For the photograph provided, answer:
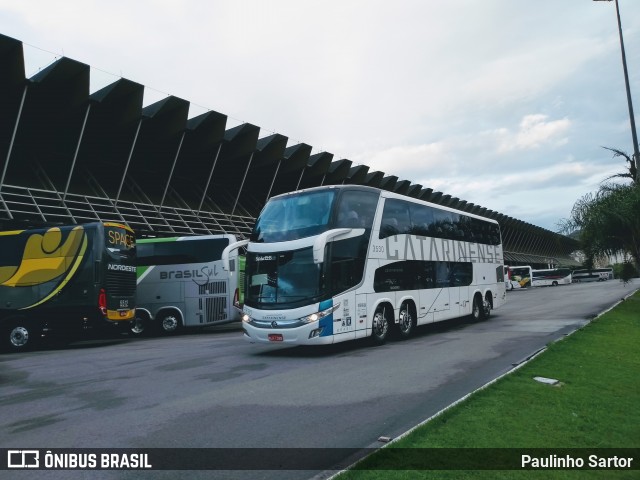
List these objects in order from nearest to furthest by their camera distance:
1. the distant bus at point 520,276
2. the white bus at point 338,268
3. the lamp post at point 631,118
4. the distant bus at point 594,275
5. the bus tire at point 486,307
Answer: the white bus at point 338,268 < the bus tire at point 486,307 < the lamp post at point 631,118 < the distant bus at point 520,276 < the distant bus at point 594,275

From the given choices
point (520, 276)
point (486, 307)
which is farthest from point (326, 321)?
point (520, 276)

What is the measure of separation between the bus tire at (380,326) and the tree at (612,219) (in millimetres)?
13818

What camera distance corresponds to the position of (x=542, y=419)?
18.4ft

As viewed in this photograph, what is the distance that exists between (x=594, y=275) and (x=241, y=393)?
274 feet

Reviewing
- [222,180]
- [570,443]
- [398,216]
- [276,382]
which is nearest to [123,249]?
[398,216]

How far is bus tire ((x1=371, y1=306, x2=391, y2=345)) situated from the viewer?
1285 centimetres

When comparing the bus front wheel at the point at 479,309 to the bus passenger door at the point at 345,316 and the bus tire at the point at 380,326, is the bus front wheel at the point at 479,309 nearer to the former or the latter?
the bus tire at the point at 380,326

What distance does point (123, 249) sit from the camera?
16.6 meters

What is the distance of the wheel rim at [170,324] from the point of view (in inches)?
794

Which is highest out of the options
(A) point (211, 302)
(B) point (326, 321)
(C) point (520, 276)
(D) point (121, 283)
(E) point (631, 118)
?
(E) point (631, 118)

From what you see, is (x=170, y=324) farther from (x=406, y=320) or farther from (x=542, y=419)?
(x=542, y=419)

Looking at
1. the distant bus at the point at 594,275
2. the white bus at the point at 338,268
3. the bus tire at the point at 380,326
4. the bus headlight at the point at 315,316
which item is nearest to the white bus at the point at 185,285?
the white bus at the point at 338,268

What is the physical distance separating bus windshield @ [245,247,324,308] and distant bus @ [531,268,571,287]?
66.5m

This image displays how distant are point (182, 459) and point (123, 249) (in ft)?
42.7
